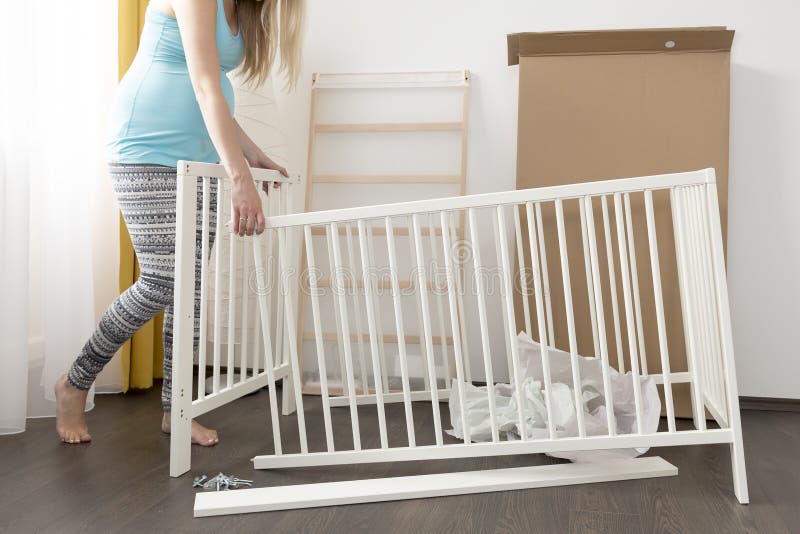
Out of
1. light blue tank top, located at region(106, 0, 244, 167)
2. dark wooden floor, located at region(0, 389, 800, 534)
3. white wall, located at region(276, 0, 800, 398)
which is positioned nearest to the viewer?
dark wooden floor, located at region(0, 389, 800, 534)

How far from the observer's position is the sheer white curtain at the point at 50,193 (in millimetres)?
1908

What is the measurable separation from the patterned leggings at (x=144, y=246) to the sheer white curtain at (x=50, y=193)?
1.00 ft

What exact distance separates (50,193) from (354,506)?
143cm

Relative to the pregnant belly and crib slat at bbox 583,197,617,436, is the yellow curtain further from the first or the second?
crib slat at bbox 583,197,617,436

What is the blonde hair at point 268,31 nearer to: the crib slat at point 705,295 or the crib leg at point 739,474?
the crib slat at point 705,295

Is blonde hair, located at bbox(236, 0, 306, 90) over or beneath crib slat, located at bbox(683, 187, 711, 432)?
over

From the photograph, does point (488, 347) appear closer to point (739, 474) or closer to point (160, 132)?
point (739, 474)

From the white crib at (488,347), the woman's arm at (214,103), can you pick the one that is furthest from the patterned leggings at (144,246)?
the woman's arm at (214,103)

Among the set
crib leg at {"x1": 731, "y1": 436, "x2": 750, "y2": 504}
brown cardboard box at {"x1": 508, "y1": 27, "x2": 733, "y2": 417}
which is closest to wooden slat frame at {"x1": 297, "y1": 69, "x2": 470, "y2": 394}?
brown cardboard box at {"x1": 508, "y1": 27, "x2": 733, "y2": 417}

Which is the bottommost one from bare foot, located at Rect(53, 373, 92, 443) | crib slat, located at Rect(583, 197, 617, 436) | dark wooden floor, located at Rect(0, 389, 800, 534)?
dark wooden floor, located at Rect(0, 389, 800, 534)

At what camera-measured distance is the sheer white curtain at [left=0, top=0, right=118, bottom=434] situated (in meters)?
1.91

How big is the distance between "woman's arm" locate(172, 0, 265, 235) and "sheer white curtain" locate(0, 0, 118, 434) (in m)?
0.71

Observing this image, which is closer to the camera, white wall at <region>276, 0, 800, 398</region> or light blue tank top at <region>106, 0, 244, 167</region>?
light blue tank top at <region>106, 0, 244, 167</region>

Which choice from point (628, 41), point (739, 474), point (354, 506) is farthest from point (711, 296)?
point (628, 41)
